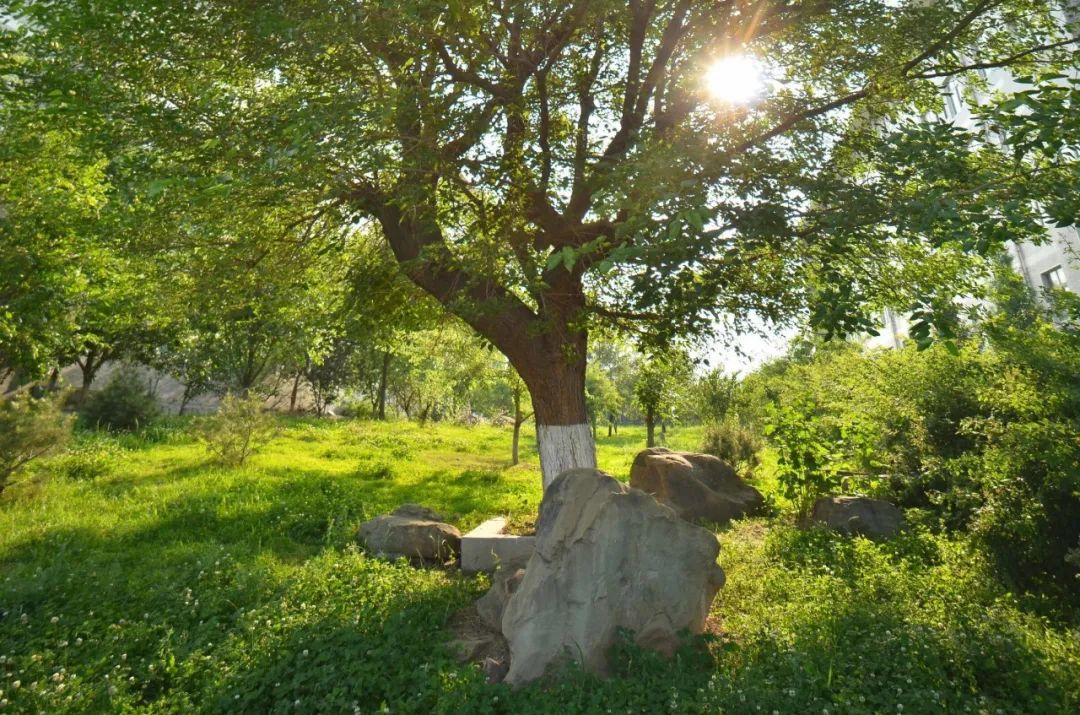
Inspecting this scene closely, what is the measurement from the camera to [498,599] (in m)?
6.41

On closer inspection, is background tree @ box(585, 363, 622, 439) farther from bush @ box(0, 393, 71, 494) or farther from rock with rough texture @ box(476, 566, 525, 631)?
rock with rough texture @ box(476, 566, 525, 631)

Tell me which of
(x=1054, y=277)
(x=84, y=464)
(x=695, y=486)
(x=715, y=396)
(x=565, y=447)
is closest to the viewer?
(x=565, y=447)

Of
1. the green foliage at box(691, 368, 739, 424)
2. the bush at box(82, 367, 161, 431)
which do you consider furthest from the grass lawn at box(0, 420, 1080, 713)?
the green foliage at box(691, 368, 739, 424)

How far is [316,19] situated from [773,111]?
6.27m

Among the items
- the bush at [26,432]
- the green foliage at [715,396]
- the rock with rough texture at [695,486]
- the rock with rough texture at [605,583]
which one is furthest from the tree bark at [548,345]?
the green foliage at [715,396]

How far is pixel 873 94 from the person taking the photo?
26.1 feet

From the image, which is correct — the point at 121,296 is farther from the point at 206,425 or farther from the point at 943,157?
the point at 943,157

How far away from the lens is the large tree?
5.75 metres

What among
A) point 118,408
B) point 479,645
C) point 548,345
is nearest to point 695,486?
point 548,345

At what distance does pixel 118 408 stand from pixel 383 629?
1707 cm

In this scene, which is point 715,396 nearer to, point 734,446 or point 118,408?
point 734,446

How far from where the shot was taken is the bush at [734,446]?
1670 centimetres

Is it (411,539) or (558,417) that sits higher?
(558,417)

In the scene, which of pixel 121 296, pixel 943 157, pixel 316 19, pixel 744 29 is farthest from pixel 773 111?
pixel 121 296
